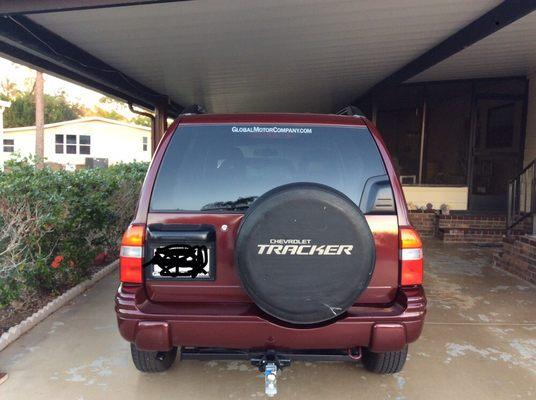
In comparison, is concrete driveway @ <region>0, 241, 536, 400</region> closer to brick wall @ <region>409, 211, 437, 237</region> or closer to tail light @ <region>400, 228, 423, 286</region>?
tail light @ <region>400, 228, 423, 286</region>

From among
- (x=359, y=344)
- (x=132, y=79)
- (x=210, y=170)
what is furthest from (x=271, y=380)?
(x=132, y=79)

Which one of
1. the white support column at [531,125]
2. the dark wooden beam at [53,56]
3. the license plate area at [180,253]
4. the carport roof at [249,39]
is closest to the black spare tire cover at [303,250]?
the license plate area at [180,253]

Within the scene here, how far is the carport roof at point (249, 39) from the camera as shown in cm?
481

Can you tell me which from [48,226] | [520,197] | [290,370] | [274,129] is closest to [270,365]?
[290,370]

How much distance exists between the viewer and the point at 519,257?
5668mm

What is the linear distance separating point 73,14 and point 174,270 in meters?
3.80

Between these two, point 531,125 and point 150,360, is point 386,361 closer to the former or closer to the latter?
point 150,360

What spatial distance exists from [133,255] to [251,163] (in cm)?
84

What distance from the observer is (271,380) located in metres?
2.27

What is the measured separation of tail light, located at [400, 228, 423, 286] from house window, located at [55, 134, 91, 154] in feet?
88.6

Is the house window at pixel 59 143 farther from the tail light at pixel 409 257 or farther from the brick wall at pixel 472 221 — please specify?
the tail light at pixel 409 257

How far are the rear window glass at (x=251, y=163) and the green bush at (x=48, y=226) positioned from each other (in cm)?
185

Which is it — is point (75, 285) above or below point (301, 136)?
below

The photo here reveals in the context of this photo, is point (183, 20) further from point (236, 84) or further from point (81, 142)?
point (81, 142)
